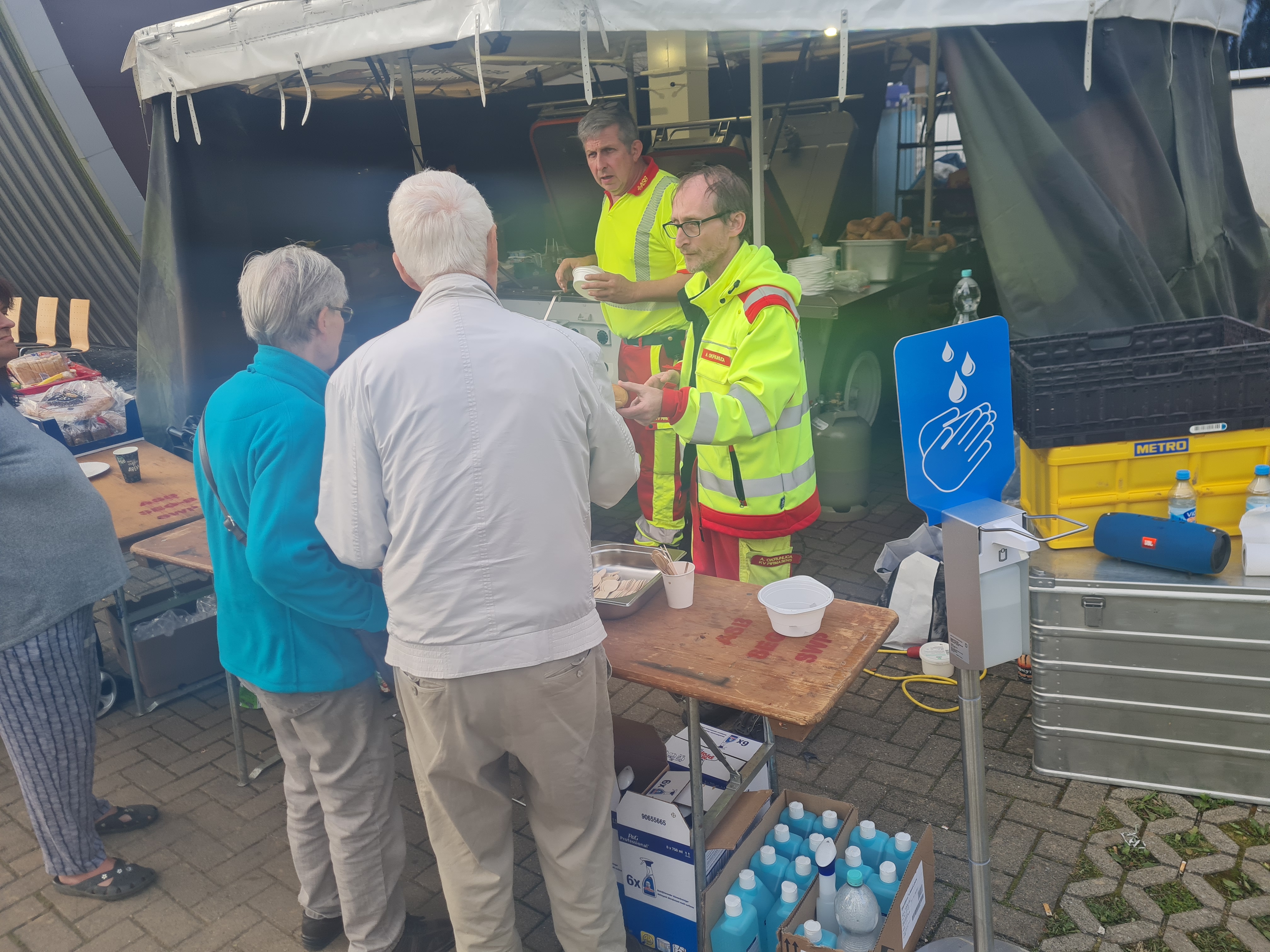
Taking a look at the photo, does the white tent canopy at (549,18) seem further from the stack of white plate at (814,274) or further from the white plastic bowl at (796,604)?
the white plastic bowl at (796,604)

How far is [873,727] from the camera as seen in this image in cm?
348

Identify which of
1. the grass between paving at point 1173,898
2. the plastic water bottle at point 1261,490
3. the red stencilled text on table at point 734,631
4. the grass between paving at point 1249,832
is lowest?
the grass between paving at point 1173,898

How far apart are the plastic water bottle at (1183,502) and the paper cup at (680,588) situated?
170 cm

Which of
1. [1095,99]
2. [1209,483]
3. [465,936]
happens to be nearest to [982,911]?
[465,936]

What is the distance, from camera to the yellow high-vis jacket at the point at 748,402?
2721mm

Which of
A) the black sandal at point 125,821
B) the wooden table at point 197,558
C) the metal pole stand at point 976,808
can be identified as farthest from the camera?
the wooden table at point 197,558

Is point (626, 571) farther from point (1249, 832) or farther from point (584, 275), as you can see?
point (1249, 832)

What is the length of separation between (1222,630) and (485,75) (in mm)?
7629

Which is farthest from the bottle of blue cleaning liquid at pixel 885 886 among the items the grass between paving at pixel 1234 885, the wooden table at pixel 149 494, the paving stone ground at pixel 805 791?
the wooden table at pixel 149 494

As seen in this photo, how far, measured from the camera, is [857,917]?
2145 mm

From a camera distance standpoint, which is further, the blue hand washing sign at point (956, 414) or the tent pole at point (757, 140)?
the tent pole at point (757, 140)

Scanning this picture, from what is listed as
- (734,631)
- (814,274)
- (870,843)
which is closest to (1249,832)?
(870,843)

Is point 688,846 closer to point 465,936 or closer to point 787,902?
point 787,902

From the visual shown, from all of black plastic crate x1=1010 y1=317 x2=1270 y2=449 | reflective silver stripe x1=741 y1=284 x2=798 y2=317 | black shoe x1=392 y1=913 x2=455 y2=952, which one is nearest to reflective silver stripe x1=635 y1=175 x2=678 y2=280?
reflective silver stripe x1=741 y1=284 x2=798 y2=317
